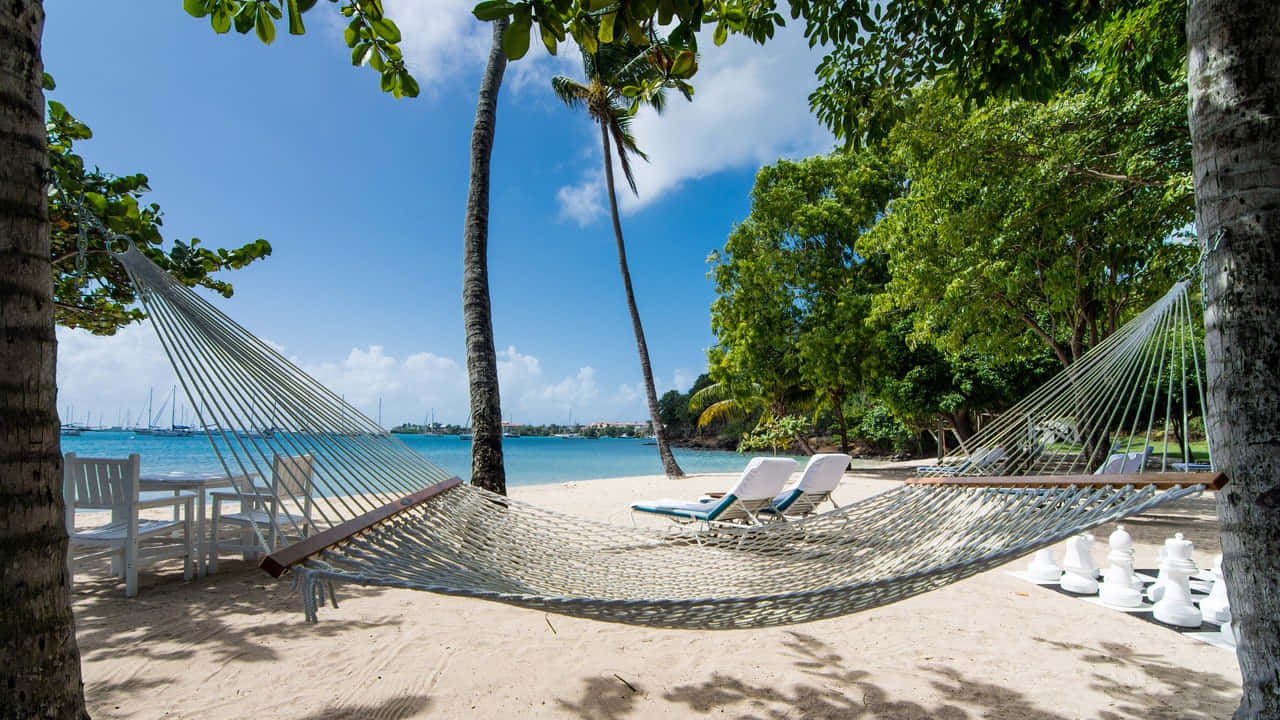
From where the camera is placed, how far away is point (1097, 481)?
1.79 meters

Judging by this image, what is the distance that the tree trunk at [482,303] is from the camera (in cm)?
393

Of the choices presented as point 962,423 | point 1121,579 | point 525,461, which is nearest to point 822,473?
point 1121,579

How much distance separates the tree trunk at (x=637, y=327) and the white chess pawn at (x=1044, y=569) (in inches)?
279

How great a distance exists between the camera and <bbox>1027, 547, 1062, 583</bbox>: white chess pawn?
10.5 feet

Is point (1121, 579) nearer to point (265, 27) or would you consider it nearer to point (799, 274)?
point (265, 27)

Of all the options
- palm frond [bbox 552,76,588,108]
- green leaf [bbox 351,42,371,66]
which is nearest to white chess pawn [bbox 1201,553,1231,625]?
green leaf [bbox 351,42,371,66]

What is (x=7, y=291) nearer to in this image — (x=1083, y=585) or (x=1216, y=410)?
(x=1216, y=410)

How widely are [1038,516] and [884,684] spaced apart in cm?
76

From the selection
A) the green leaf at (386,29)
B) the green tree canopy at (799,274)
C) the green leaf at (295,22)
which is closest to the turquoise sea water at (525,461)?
the green tree canopy at (799,274)

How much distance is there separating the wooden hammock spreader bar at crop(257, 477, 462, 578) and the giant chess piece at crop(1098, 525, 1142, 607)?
3124mm

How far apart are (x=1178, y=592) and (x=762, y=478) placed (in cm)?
196

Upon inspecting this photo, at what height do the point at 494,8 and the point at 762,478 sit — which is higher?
the point at 494,8

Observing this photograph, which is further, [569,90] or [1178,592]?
[569,90]

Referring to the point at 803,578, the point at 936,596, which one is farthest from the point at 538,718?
the point at 936,596
